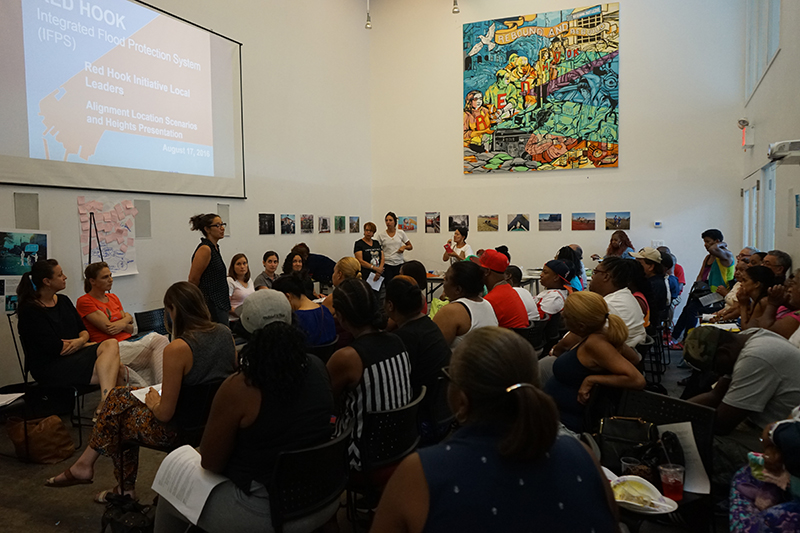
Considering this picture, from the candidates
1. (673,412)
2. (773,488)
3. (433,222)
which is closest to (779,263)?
(673,412)

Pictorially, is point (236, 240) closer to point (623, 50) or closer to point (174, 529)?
point (174, 529)

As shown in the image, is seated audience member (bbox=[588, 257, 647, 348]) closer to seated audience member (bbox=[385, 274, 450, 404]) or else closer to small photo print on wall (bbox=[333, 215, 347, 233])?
seated audience member (bbox=[385, 274, 450, 404])

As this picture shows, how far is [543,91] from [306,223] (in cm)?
474

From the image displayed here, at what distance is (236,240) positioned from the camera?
7.62m

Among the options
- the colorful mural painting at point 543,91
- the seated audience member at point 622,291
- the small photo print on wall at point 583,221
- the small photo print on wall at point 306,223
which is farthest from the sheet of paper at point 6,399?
the small photo print on wall at point 583,221

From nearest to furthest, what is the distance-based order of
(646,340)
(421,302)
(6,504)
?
(421,302) < (6,504) < (646,340)

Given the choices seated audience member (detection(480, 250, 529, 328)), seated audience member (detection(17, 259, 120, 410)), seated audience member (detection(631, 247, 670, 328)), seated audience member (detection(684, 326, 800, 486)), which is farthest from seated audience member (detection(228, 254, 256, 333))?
seated audience member (detection(684, 326, 800, 486))

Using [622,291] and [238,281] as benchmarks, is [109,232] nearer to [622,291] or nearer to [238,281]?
[238,281]

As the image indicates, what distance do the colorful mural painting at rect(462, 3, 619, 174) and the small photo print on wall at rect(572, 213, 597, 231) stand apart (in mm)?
849

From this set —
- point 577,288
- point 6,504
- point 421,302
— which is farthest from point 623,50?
point 6,504

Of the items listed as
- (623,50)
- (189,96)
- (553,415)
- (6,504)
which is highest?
(623,50)

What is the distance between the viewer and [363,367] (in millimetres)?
2414

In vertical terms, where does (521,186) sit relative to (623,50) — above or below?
below

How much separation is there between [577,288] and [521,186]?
4270mm
